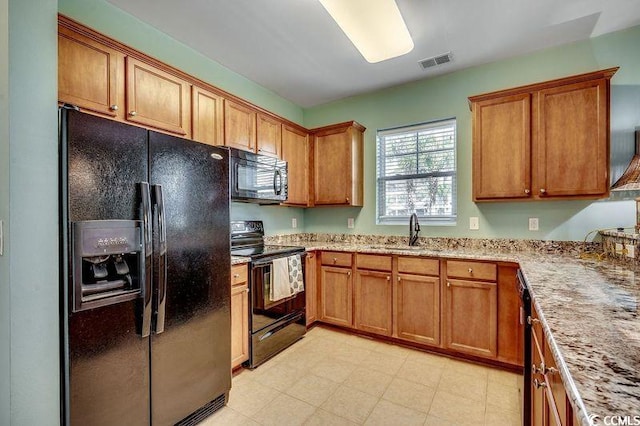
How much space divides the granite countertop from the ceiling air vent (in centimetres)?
210

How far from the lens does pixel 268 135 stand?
3.14 metres

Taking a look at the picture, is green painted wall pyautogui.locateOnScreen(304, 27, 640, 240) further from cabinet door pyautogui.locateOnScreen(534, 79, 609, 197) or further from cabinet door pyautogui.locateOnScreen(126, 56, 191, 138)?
cabinet door pyautogui.locateOnScreen(126, 56, 191, 138)

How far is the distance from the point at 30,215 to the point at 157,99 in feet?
4.29

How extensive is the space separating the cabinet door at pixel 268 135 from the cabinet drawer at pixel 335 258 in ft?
3.99

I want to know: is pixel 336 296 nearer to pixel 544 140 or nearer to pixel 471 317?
pixel 471 317

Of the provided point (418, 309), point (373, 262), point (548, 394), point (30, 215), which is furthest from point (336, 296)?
point (30, 215)

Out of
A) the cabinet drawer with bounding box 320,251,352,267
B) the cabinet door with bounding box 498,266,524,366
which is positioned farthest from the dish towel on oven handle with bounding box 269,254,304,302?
the cabinet door with bounding box 498,266,524,366

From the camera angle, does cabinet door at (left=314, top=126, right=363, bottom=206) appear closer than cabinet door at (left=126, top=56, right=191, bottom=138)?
No

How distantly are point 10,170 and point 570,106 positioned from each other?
3.48 meters

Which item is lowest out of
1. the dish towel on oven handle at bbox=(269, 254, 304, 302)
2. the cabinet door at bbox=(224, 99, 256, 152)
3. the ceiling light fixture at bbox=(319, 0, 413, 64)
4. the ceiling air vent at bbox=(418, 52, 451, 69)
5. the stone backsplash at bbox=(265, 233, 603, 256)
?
the dish towel on oven handle at bbox=(269, 254, 304, 302)

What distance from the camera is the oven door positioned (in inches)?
94.0

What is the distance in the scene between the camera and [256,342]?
2.41 metres

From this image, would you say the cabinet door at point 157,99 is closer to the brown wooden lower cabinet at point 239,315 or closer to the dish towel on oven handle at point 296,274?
the brown wooden lower cabinet at point 239,315

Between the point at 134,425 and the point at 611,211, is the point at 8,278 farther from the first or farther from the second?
the point at 611,211
